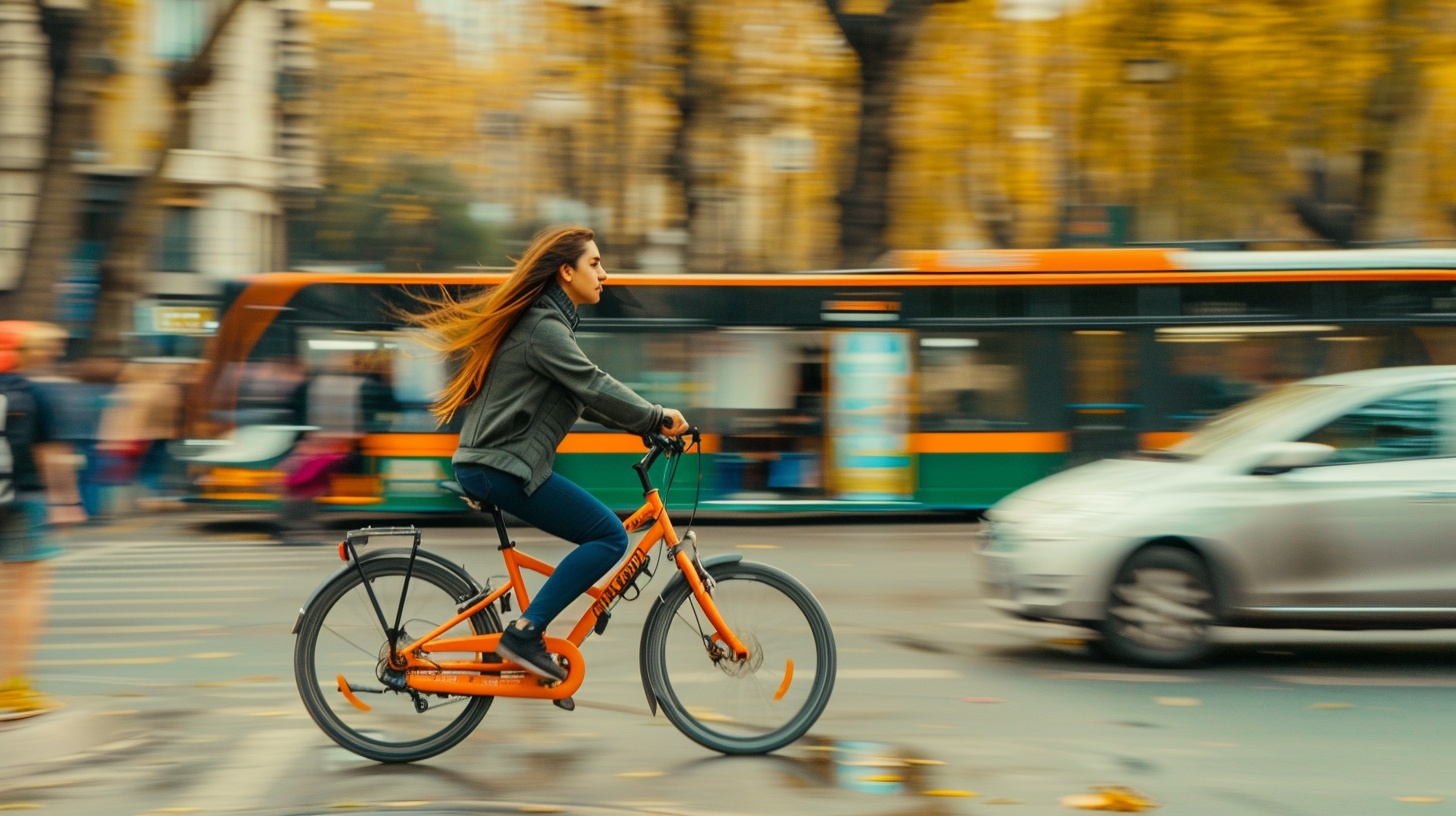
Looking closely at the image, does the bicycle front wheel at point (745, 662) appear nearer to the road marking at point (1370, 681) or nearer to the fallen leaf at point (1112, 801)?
the fallen leaf at point (1112, 801)

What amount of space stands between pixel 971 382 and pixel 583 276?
9919mm

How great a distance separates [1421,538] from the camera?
688 centimetres

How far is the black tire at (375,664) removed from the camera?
17.0ft

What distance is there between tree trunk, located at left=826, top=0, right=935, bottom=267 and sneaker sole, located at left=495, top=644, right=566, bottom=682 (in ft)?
41.7

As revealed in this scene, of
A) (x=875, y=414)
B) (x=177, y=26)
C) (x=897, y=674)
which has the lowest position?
(x=897, y=674)

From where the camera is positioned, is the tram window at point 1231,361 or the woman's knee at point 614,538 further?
the tram window at point 1231,361

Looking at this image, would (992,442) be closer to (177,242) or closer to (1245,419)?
(1245,419)

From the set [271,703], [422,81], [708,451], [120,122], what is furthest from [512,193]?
[271,703]

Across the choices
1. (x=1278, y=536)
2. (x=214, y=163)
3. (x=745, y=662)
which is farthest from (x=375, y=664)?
(x=214, y=163)

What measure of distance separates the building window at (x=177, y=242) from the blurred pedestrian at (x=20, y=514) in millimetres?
34631

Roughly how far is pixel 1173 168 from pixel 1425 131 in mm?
3798

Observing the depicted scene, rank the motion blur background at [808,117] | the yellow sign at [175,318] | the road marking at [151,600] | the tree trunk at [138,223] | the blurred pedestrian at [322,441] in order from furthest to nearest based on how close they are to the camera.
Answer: the yellow sign at [175,318] < the motion blur background at [808,117] < the tree trunk at [138,223] < the blurred pedestrian at [322,441] < the road marking at [151,600]

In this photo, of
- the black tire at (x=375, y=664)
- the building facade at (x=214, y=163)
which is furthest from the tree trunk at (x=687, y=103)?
the black tire at (x=375, y=664)

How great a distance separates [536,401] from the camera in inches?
197
